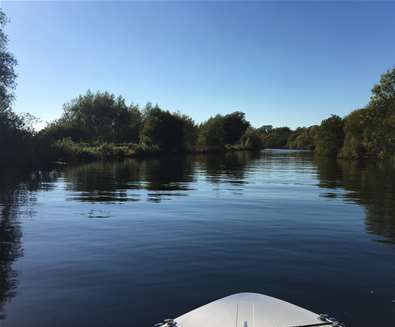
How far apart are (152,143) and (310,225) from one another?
281 feet

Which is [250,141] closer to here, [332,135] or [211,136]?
[211,136]

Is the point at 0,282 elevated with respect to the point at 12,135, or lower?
lower

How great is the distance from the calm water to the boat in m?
1.18

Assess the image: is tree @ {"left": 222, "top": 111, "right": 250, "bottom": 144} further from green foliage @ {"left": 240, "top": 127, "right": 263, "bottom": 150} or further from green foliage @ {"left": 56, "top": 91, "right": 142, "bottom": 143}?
green foliage @ {"left": 56, "top": 91, "right": 142, "bottom": 143}

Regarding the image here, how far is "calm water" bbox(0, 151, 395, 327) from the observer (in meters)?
7.29

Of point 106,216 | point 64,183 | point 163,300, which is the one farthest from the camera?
point 64,183

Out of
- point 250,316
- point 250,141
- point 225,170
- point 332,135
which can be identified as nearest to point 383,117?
point 225,170

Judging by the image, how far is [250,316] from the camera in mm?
5746

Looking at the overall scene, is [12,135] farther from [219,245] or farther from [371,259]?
[371,259]

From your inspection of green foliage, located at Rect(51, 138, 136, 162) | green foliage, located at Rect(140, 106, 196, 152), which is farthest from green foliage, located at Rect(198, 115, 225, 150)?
green foliage, located at Rect(51, 138, 136, 162)

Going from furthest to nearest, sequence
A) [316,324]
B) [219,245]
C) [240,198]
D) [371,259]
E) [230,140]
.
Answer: [230,140] → [240,198] → [219,245] → [371,259] → [316,324]

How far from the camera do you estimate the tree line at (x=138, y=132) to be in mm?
44594

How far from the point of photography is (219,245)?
1184 cm

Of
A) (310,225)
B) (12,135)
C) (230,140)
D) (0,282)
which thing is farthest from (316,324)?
(230,140)
